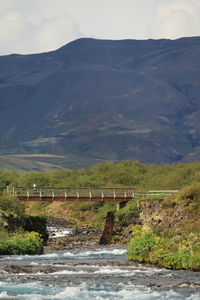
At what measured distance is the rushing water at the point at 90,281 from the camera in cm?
4344

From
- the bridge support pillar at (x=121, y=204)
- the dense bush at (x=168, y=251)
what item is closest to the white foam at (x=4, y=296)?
the dense bush at (x=168, y=251)

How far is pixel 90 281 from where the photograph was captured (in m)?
48.5

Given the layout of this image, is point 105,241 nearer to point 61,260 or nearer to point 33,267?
point 61,260

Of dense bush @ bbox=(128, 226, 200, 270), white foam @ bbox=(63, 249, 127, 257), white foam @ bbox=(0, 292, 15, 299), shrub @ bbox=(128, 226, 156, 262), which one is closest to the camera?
white foam @ bbox=(0, 292, 15, 299)

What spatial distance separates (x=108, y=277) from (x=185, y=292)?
7770 mm

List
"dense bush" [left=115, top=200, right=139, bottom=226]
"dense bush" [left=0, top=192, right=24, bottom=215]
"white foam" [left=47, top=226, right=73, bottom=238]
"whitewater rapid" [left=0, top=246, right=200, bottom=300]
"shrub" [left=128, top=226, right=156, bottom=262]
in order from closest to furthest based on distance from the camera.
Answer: "whitewater rapid" [left=0, top=246, right=200, bottom=300] < "shrub" [left=128, top=226, right=156, bottom=262] < "dense bush" [left=0, top=192, right=24, bottom=215] < "dense bush" [left=115, top=200, right=139, bottom=226] < "white foam" [left=47, top=226, right=73, bottom=238]

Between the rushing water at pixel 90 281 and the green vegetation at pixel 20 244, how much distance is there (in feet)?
9.39

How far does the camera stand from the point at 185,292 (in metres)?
44.0

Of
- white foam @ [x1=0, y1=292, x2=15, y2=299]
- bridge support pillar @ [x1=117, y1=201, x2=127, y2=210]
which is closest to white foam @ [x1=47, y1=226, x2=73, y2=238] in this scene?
bridge support pillar @ [x1=117, y1=201, x2=127, y2=210]

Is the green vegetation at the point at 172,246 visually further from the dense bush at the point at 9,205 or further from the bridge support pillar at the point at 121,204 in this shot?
the bridge support pillar at the point at 121,204

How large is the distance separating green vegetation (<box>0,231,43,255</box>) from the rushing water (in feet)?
9.39

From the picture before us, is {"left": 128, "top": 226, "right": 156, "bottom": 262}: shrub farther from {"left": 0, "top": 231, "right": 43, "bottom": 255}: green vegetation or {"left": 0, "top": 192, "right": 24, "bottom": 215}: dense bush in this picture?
{"left": 0, "top": 192, "right": 24, "bottom": 215}: dense bush

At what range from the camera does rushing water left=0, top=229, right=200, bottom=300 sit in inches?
1710

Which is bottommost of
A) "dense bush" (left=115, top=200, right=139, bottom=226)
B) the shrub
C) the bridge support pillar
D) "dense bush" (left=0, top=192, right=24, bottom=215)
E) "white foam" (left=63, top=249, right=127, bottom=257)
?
"white foam" (left=63, top=249, right=127, bottom=257)
